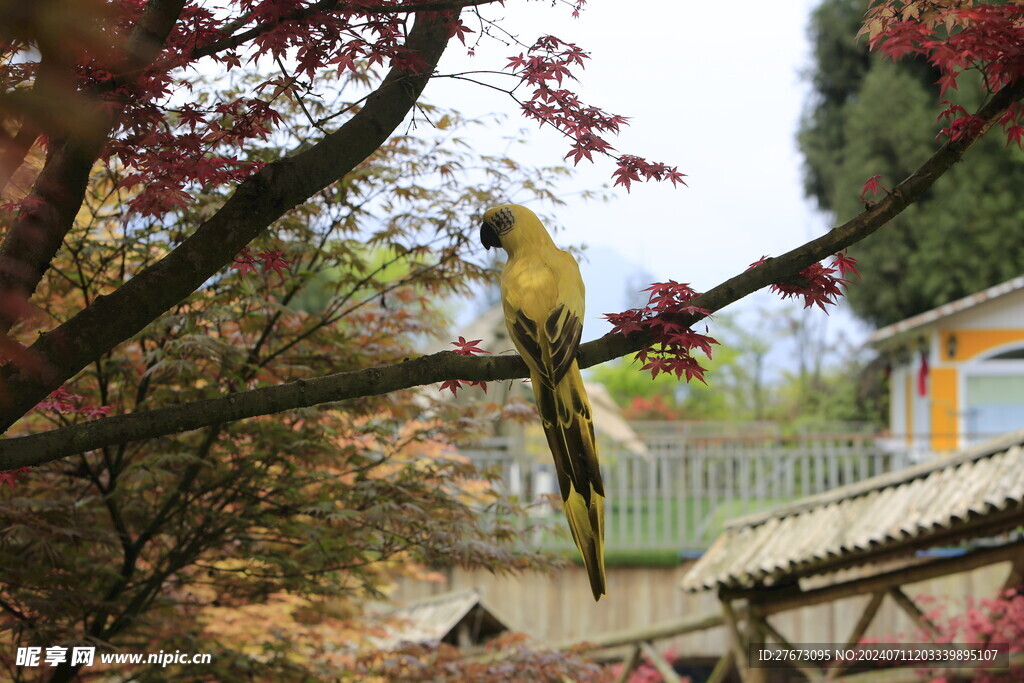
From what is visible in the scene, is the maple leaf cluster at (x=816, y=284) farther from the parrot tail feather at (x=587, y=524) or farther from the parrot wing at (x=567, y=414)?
the parrot tail feather at (x=587, y=524)

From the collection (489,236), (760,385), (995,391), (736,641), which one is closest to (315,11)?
(489,236)

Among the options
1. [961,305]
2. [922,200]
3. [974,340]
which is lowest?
[974,340]

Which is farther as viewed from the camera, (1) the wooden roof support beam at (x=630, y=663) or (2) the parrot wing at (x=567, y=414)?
(1) the wooden roof support beam at (x=630, y=663)

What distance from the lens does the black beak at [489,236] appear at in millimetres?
2459

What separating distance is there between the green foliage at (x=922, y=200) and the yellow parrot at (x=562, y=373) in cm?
1589

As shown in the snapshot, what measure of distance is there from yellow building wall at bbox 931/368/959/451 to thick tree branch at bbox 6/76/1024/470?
41.1 ft

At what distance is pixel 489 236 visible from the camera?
2484 millimetres

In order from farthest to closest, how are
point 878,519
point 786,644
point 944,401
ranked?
point 944,401 < point 786,644 < point 878,519

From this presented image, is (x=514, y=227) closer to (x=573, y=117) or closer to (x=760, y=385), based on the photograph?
(x=573, y=117)

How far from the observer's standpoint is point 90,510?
3.73m

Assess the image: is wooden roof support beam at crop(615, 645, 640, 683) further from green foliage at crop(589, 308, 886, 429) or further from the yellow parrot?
green foliage at crop(589, 308, 886, 429)

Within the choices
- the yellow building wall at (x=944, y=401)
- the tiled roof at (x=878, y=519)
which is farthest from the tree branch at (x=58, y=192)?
the yellow building wall at (x=944, y=401)

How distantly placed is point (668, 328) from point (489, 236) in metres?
0.58

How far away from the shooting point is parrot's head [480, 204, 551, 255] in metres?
2.36
